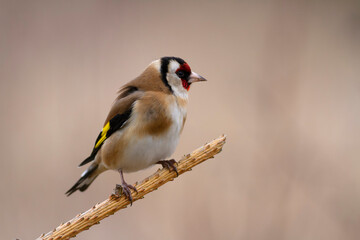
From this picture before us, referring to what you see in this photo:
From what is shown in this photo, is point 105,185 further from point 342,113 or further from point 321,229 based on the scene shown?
point 342,113

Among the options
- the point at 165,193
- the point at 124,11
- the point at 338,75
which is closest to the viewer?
the point at 165,193

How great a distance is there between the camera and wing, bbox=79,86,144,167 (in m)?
3.18

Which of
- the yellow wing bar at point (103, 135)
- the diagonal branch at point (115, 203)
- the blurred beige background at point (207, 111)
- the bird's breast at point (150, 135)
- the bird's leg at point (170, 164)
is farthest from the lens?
the blurred beige background at point (207, 111)

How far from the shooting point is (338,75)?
17.7 feet

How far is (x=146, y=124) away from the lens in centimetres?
310

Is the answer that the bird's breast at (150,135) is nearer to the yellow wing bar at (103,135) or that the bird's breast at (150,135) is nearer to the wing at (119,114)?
the wing at (119,114)

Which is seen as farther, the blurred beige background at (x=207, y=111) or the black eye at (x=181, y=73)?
the blurred beige background at (x=207, y=111)

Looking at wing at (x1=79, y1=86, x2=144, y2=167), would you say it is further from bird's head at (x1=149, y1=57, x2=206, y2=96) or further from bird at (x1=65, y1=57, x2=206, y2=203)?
bird's head at (x1=149, y1=57, x2=206, y2=96)

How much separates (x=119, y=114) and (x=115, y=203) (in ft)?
3.94

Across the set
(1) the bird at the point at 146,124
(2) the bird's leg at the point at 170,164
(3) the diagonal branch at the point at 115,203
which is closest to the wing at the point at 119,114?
(1) the bird at the point at 146,124

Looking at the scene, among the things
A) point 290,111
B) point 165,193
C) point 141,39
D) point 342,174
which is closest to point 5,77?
point 141,39

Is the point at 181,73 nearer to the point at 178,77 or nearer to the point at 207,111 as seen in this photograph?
the point at 178,77

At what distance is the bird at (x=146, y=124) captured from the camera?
3094mm

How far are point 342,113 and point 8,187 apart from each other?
3352 mm
